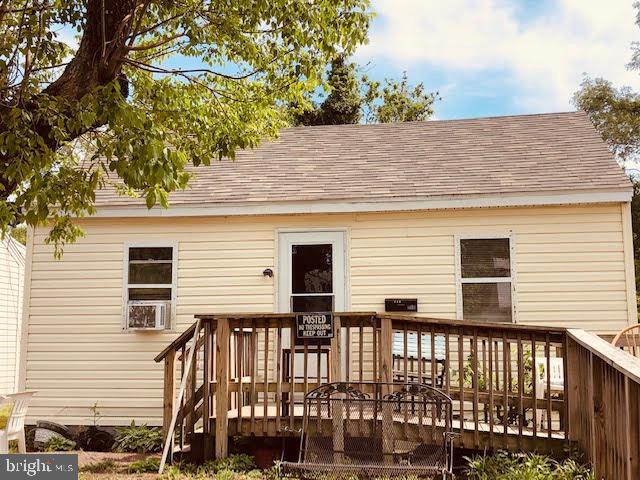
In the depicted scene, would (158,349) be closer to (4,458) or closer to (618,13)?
(4,458)

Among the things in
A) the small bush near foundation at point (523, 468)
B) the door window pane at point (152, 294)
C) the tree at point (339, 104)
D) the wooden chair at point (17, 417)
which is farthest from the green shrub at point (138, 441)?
the tree at point (339, 104)

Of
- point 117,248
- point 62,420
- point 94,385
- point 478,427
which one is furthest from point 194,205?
point 478,427

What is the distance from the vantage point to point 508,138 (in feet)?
35.3

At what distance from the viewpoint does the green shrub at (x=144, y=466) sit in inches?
253

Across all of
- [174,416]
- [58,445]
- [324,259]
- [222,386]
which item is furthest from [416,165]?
[58,445]

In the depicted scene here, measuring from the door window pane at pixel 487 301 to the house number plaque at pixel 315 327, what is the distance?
2.92m

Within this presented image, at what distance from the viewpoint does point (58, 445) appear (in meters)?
8.53

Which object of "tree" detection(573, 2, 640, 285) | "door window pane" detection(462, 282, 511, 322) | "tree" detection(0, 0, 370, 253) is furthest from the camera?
"tree" detection(573, 2, 640, 285)

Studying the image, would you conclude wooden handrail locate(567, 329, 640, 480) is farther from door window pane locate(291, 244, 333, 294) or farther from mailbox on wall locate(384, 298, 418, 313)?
door window pane locate(291, 244, 333, 294)

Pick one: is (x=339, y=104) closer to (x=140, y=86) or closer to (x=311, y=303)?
(x=311, y=303)

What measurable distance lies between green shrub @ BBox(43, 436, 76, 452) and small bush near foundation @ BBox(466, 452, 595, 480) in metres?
5.16

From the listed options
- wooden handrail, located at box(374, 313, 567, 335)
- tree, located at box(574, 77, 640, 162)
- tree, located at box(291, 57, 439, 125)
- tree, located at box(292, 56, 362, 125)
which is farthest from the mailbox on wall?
tree, located at box(574, 77, 640, 162)

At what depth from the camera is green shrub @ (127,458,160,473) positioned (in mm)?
6434

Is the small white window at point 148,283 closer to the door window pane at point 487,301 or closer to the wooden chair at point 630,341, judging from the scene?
the door window pane at point 487,301
